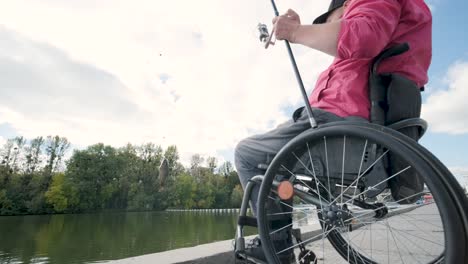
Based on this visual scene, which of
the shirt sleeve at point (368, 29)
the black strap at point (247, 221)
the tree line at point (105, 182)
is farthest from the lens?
the tree line at point (105, 182)

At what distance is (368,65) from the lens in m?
1.23

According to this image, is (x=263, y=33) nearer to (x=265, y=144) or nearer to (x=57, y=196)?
(x=265, y=144)

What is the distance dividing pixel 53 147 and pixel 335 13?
63050mm

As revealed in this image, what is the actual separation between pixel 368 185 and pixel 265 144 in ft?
1.64

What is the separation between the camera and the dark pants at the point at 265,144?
1.35m

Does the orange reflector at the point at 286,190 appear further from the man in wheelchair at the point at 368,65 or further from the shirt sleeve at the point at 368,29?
the shirt sleeve at the point at 368,29

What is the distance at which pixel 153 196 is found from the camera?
5812 centimetres

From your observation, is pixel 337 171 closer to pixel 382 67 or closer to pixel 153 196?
pixel 382 67

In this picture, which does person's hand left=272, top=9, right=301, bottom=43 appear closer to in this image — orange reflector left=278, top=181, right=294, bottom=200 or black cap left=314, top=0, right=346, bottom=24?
black cap left=314, top=0, right=346, bottom=24

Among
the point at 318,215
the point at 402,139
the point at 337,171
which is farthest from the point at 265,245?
the point at 402,139

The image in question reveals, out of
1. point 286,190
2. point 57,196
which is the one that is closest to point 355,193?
point 286,190

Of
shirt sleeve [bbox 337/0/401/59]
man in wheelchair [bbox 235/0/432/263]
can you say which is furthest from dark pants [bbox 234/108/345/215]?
shirt sleeve [bbox 337/0/401/59]

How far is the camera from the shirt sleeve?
1087 mm

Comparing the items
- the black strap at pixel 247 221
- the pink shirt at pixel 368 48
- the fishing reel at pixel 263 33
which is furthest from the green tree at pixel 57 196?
the pink shirt at pixel 368 48
